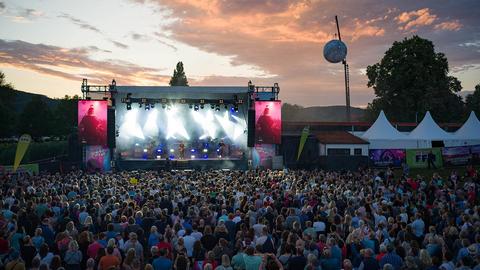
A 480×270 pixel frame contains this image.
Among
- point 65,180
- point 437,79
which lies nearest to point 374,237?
point 65,180

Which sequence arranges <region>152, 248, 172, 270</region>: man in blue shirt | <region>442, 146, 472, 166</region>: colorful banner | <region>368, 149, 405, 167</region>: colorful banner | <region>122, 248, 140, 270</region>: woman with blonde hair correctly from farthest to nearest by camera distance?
<region>368, 149, 405, 167</region>: colorful banner < <region>442, 146, 472, 166</region>: colorful banner < <region>152, 248, 172, 270</region>: man in blue shirt < <region>122, 248, 140, 270</region>: woman with blonde hair

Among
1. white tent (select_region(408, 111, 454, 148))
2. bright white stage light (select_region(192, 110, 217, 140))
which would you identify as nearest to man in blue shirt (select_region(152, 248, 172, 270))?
bright white stage light (select_region(192, 110, 217, 140))

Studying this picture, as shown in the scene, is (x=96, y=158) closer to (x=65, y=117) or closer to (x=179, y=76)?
(x=179, y=76)

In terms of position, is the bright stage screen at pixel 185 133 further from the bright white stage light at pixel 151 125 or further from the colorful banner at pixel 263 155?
the colorful banner at pixel 263 155

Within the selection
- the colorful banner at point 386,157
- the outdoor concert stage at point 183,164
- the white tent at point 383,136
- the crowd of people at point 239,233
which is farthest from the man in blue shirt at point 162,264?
the white tent at point 383,136

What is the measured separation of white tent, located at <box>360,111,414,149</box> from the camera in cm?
3325

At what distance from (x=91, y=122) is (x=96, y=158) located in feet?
8.02

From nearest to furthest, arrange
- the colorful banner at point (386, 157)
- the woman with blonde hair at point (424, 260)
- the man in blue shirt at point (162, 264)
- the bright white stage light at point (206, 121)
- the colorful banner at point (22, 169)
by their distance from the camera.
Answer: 1. the woman with blonde hair at point (424, 260)
2. the man in blue shirt at point (162, 264)
3. the colorful banner at point (22, 169)
4. the colorful banner at point (386, 157)
5. the bright white stage light at point (206, 121)

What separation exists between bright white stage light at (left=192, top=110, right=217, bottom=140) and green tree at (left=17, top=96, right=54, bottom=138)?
143 ft

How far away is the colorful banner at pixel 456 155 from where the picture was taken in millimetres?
30297

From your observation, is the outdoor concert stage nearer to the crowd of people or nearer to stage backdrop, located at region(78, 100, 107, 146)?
stage backdrop, located at region(78, 100, 107, 146)

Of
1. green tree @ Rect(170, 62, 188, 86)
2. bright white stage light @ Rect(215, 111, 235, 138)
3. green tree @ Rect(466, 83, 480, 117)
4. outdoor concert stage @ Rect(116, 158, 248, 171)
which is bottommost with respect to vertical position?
outdoor concert stage @ Rect(116, 158, 248, 171)

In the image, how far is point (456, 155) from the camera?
99.9 ft

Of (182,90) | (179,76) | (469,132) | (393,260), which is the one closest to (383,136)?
(469,132)
